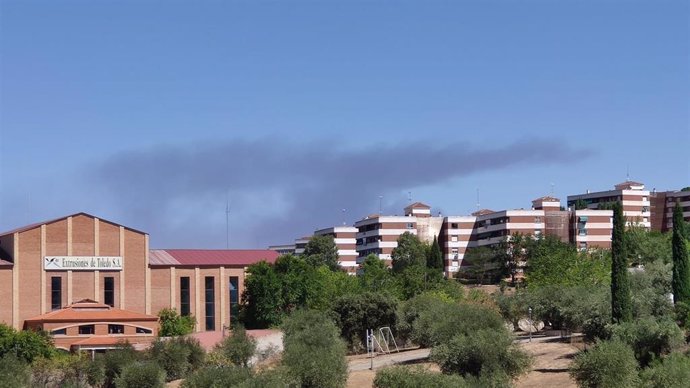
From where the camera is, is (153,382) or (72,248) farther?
(72,248)

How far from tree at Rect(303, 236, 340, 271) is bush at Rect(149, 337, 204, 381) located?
97.5m

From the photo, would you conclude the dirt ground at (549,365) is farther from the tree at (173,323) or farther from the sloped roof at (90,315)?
the sloped roof at (90,315)

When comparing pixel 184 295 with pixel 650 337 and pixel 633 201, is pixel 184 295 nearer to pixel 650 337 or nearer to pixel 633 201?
pixel 650 337

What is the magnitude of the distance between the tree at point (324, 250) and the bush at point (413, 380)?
128117 mm

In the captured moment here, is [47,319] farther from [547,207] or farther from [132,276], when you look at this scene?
[547,207]

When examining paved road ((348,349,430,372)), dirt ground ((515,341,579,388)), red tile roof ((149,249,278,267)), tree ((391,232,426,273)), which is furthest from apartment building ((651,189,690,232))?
dirt ground ((515,341,579,388))

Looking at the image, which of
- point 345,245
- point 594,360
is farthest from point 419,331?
point 345,245

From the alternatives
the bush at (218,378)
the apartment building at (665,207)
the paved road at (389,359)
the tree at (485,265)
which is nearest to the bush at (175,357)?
the paved road at (389,359)

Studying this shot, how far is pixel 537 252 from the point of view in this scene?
146 meters

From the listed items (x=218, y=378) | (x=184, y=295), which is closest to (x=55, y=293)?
(x=184, y=295)

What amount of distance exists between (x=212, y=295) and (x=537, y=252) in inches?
2028

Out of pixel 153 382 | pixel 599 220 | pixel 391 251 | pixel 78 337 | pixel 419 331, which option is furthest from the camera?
pixel 391 251

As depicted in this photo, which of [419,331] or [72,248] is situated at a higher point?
[72,248]

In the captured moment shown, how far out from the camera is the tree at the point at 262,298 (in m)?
105
